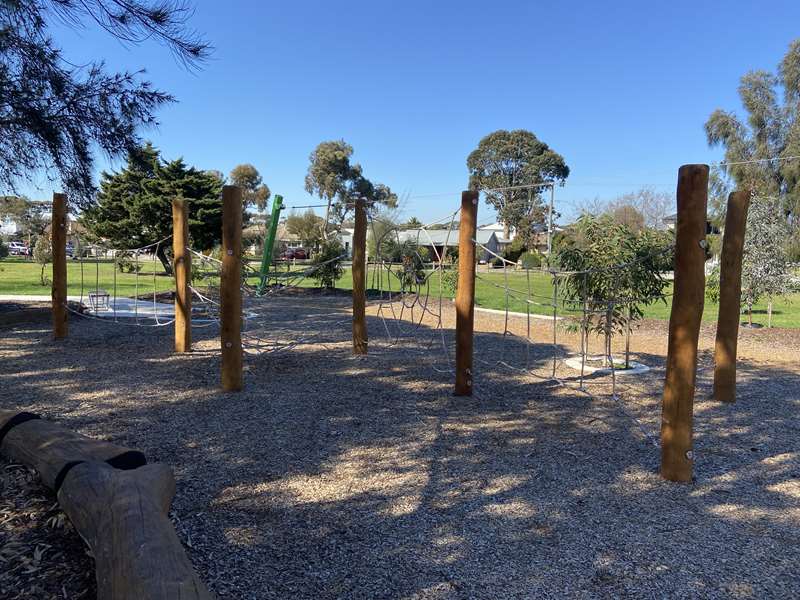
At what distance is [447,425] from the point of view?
4.80m

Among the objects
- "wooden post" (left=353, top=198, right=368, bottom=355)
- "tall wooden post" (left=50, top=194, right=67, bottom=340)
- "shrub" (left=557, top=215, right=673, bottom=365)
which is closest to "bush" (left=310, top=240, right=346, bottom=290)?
"tall wooden post" (left=50, top=194, right=67, bottom=340)

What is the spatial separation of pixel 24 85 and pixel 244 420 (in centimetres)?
349

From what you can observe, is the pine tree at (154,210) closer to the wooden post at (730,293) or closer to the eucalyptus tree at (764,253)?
the eucalyptus tree at (764,253)

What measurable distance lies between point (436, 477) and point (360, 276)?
414cm

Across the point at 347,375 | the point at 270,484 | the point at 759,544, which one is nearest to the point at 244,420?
the point at 270,484

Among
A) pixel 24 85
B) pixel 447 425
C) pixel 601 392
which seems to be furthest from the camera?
pixel 601 392

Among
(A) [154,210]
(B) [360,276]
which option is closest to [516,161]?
(A) [154,210]

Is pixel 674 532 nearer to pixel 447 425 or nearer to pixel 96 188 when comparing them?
pixel 447 425

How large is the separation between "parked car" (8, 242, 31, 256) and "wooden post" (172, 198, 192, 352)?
48393mm

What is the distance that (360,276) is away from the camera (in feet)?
24.7

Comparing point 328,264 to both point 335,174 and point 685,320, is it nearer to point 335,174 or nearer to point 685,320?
point 685,320

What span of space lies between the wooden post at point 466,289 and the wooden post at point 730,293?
7.52 ft

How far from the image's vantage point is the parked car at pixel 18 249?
166 feet

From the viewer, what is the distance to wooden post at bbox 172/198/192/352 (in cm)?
742
